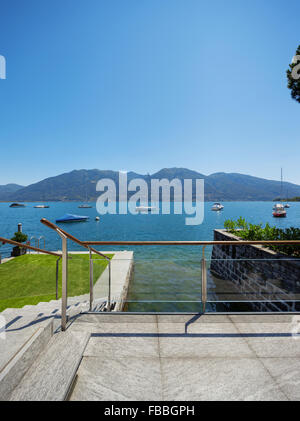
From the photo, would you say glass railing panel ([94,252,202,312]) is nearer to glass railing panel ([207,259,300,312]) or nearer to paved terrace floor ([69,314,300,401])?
glass railing panel ([207,259,300,312])

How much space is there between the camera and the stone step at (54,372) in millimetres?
1632

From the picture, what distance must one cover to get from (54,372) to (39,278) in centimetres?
371

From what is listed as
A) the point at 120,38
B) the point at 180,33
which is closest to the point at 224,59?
the point at 180,33

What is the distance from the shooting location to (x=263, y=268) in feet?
13.1

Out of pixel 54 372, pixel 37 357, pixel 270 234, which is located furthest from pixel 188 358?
pixel 270 234

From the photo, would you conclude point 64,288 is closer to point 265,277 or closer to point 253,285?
point 253,285

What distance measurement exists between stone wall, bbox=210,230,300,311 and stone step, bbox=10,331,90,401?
2.25m

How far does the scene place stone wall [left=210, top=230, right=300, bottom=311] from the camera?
12.0 feet

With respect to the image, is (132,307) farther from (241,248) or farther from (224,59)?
(224,59)

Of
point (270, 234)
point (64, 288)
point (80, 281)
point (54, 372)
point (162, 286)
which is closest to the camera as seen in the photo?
point (54, 372)

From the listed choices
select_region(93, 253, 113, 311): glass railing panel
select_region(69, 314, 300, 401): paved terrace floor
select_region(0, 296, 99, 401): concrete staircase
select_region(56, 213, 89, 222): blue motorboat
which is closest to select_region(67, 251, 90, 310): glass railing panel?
select_region(93, 253, 113, 311): glass railing panel

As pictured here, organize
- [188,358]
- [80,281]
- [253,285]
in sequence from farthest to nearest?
1. [253,285]
2. [80,281]
3. [188,358]

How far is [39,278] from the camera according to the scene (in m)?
5.11

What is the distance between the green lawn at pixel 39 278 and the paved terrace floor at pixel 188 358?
2.19ft
